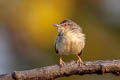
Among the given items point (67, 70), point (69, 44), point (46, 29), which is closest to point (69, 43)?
point (69, 44)

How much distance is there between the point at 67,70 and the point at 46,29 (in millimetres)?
6019

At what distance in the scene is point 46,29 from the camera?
11812mm

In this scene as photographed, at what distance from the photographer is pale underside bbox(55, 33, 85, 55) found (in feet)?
22.3

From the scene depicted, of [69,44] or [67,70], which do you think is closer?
[67,70]

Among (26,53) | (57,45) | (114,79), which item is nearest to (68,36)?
(57,45)

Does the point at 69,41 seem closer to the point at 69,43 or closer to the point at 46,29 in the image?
the point at 69,43

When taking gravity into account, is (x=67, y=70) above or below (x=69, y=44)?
below

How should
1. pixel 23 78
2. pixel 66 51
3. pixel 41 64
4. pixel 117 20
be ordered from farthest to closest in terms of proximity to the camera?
1. pixel 117 20
2. pixel 41 64
3. pixel 66 51
4. pixel 23 78

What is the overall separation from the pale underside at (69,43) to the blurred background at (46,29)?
3.67 metres

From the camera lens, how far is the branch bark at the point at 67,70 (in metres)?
5.65

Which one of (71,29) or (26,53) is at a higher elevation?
(71,29)

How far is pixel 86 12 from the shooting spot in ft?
40.9

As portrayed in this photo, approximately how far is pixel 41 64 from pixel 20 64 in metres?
0.67

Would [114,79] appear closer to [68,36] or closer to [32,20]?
[68,36]
